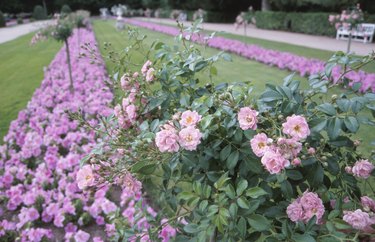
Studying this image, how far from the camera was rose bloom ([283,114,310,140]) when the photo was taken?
4.03ft

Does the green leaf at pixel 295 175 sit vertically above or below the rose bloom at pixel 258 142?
below

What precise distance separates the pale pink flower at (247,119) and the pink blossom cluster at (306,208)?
340 mm

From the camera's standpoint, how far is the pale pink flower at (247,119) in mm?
1299

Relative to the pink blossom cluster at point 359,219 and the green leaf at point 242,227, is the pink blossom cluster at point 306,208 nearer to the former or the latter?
the pink blossom cluster at point 359,219

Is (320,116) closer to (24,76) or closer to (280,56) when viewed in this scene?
(280,56)

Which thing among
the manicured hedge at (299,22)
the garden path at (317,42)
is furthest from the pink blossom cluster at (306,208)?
the manicured hedge at (299,22)

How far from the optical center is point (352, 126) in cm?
127

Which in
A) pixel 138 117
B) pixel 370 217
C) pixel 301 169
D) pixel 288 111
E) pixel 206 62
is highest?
pixel 206 62

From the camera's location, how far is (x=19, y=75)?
9.89 metres

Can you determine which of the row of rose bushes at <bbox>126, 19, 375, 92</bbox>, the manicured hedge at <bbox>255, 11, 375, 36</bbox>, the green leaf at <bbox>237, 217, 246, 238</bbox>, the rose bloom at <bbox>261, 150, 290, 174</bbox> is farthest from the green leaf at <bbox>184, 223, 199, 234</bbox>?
the manicured hedge at <bbox>255, 11, 375, 36</bbox>

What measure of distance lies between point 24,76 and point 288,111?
9615 mm

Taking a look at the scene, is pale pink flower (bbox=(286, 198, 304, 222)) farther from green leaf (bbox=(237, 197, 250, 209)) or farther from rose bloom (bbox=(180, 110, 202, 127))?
rose bloom (bbox=(180, 110, 202, 127))

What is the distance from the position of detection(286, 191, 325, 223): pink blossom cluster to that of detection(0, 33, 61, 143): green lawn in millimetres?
4764

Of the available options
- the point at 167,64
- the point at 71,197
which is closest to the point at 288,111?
the point at 167,64
